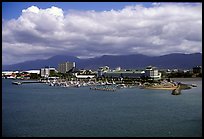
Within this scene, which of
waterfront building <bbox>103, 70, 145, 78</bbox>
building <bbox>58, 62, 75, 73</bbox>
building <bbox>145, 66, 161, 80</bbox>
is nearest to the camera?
building <bbox>145, 66, 161, 80</bbox>

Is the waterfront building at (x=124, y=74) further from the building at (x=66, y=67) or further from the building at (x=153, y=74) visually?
the building at (x=66, y=67)

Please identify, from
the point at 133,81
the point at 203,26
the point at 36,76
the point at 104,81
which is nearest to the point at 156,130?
the point at 203,26

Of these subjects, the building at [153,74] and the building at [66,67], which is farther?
the building at [66,67]

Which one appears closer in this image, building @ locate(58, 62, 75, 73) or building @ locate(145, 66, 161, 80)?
building @ locate(145, 66, 161, 80)

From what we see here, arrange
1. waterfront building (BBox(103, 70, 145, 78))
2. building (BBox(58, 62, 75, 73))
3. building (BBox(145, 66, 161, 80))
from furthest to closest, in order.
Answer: building (BBox(58, 62, 75, 73)) → waterfront building (BBox(103, 70, 145, 78)) → building (BBox(145, 66, 161, 80))

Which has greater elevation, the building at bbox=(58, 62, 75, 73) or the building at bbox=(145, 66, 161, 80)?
the building at bbox=(58, 62, 75, 73)

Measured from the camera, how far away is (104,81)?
55.2ft

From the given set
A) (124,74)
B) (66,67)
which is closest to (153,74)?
(124,74)

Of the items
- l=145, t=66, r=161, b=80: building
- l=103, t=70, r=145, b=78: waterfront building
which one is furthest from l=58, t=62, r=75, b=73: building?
l=145, t=66, r=161, b=80: building

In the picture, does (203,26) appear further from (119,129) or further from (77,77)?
(77,77)

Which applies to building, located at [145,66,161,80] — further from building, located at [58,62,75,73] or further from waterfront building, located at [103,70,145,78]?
building, located at [58,62,75,73]

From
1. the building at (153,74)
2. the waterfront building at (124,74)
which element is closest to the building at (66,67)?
the waterfront building at (124,74)

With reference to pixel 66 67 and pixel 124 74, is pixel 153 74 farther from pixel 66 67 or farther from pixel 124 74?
pixel 66 67

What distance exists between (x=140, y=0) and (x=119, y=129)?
111 inches
